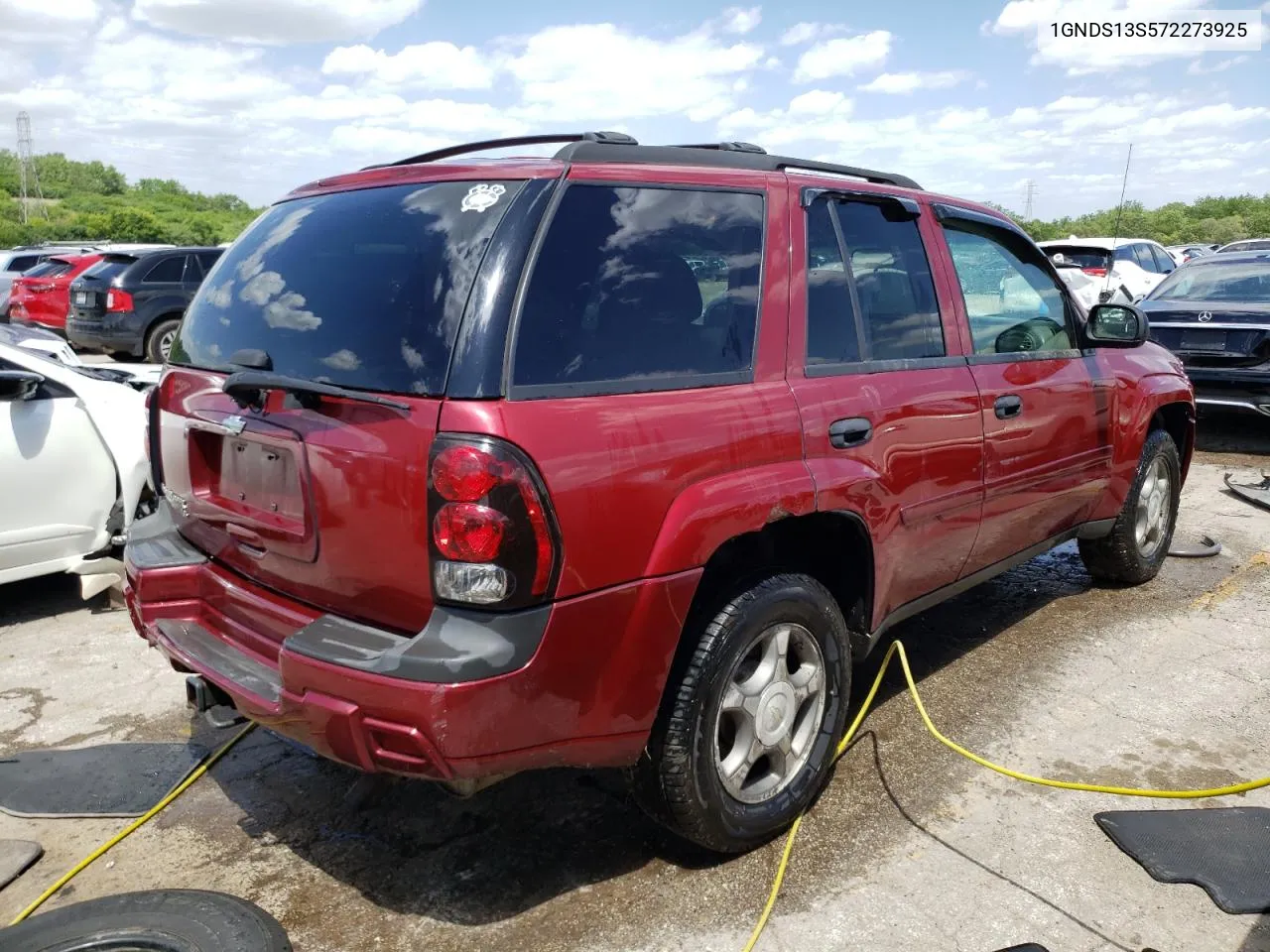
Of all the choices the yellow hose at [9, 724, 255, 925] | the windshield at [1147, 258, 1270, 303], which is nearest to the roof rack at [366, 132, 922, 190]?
the yellow hose at [9, 724, 255, 925]

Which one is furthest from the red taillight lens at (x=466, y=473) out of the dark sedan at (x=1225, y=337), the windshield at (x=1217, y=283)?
the windshield at (x=1217, y=283)

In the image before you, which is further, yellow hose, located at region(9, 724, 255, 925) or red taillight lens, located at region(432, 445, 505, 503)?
yellow hose, located at region(9, 724, 255, 925)

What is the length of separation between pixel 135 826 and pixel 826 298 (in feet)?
8.81

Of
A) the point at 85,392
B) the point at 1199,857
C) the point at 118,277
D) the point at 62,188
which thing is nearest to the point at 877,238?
the point at 1199,857

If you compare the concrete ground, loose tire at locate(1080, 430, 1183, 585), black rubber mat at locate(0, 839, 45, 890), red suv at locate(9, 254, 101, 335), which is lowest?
black rubber mat at locate(0, 839, 45, 890)

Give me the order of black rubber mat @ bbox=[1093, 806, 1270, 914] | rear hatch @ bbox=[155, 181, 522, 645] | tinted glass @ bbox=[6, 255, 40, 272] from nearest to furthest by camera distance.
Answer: rear hatch @ bbox=[155, 181, 522, 645], black rubber mat @ bbox=[1093, 806, 1270, 914], tinted glass @ bbox=[6, 255, 40, 272]

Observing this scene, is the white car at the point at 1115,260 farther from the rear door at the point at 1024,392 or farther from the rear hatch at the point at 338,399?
the rear hatch at the point at 338,399

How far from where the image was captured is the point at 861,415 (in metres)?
3.07

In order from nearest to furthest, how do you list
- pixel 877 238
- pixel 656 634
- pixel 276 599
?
pixel 656 634 < pixel 276 599 < pixel 877 238

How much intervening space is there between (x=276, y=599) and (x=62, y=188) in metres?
96.7

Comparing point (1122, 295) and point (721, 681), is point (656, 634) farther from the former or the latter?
point (1122, 295)

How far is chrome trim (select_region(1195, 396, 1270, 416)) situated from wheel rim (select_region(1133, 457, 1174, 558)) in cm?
345

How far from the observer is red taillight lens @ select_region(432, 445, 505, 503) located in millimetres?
2178

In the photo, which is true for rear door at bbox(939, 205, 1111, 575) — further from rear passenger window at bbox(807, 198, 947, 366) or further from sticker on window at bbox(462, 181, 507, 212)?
sticker on window at bbox(462, 181, 507, 212)
